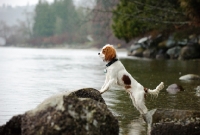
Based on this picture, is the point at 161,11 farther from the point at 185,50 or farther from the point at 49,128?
the point at 49,128

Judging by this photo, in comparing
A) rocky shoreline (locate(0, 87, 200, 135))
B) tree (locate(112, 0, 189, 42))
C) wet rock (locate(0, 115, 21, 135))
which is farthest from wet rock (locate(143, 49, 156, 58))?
wet rock (locate(0, 115, 21, 135))

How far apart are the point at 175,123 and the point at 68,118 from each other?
1842mm

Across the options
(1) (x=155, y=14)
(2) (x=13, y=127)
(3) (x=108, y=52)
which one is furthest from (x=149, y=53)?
(2) (x=13, y=127)

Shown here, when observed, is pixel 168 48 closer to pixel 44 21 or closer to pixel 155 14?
pixel 155 14

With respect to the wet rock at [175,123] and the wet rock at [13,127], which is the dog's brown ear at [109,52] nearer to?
the wet rock at [175,123]

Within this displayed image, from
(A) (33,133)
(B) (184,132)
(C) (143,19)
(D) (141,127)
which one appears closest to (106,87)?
(D) (141,127)

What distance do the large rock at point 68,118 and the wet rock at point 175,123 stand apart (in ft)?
2.64

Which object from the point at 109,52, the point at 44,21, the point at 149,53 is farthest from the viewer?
the point at 44,21

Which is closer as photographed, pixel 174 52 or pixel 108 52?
pixel 108 52

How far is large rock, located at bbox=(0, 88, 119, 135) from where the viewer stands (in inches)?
225

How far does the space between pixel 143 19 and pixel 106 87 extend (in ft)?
76.5

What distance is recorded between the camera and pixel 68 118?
577 cm

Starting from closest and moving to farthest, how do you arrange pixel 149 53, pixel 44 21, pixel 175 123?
pixel 175 123 < pixel 149 53 < pixel 44 21

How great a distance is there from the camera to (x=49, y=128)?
570 cm
